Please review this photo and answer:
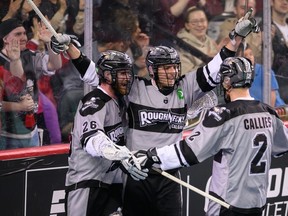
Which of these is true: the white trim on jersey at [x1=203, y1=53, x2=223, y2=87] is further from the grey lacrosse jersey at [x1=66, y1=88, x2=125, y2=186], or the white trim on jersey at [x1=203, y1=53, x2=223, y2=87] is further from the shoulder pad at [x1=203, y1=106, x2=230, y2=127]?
the shoulder pad at [x1=203, y1=106, x2=230, y2=127]

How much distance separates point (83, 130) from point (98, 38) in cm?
143

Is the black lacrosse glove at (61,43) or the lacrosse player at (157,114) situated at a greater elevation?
the black lacrosse glove at (61,43)

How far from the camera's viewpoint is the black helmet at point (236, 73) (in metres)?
5.59

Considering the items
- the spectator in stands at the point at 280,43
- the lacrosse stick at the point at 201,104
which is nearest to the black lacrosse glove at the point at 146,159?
the lacrosse stick at the point at 201,104

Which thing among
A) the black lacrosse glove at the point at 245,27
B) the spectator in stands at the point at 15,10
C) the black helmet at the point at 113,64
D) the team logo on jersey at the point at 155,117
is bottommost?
the team logo on jersey at the point at 155,117

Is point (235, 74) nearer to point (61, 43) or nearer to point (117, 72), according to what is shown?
point (117, 72)

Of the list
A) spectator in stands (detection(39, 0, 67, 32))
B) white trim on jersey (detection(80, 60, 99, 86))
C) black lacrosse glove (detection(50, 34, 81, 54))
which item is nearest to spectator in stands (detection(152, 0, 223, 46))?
spectator in stands (detection(39, 0, 67, 32))

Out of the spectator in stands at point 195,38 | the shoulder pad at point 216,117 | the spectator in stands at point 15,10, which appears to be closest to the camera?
the shoulder pad at point 216,117

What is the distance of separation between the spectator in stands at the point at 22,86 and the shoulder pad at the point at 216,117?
185 cm

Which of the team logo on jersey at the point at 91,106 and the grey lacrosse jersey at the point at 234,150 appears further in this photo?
the team logo on jersey at the point at 91,106

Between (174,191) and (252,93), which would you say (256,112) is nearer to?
(174,191)

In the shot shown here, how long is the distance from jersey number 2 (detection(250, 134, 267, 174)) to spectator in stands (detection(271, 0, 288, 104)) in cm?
268

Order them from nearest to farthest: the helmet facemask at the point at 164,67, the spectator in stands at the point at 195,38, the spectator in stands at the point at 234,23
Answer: the helmet facemask at the point at 164,67 → the spectator in stands at the point at 195,38 → the spectator in stands at the point at 234,23

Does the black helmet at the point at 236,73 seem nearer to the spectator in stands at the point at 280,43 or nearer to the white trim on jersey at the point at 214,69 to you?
the white trim on jersey at the point at 214,69
